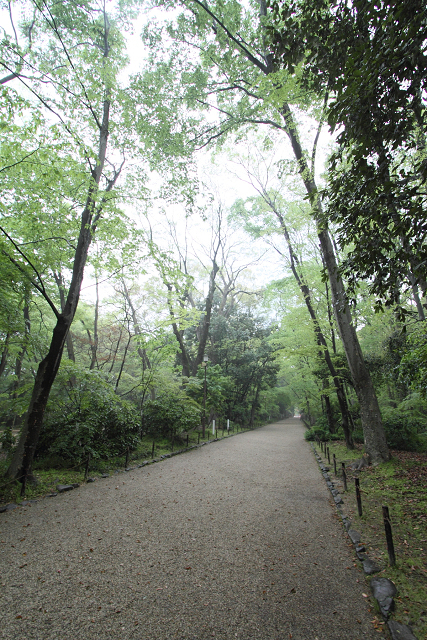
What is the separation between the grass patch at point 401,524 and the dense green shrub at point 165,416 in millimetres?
5642

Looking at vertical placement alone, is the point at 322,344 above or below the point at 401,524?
above

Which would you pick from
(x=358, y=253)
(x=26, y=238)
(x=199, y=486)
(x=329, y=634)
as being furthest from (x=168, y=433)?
(x=358, y=253)

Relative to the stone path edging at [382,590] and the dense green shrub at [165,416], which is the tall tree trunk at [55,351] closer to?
the dense green shrub at [165,416]

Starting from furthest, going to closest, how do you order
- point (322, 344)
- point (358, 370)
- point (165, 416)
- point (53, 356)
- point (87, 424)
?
point (322, 344), point (165, 416), point (358, 370), point (87, 424), point (53, 356)

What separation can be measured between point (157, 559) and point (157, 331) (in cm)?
789

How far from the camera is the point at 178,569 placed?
10.5 ft

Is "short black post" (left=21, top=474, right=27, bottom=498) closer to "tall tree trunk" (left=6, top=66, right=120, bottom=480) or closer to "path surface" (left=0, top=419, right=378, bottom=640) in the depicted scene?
"tall tree trunk" (left=6, top=66, right=120, bottom=480)

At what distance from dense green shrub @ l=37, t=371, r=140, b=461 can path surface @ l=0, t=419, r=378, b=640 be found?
5.76ft

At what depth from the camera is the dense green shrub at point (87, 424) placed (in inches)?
287

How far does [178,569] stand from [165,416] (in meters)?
7.84

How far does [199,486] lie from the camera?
20.9 ft

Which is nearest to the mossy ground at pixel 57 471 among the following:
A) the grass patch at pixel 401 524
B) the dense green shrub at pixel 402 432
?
the grass patch at pixel 401 524

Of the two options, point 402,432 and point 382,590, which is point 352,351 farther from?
point 382,590

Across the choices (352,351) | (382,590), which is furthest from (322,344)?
(382,590)
